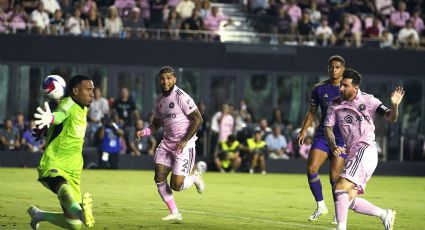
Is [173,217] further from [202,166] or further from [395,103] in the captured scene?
[202,166]

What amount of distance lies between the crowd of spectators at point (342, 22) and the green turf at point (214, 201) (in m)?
6.40

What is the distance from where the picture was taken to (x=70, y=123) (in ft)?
38.3

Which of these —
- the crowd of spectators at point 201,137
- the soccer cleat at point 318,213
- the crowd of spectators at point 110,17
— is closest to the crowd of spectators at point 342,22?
the crowd of spectators at point 110,17

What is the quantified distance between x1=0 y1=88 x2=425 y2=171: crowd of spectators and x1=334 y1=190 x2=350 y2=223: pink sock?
16259 mm

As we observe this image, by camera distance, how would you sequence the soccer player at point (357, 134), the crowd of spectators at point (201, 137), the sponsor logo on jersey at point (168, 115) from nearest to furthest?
the soccer player at point (357, 134) → the sponsor logo on jersey at point (168, 115) → the crowd of spectators at point (201, 137)

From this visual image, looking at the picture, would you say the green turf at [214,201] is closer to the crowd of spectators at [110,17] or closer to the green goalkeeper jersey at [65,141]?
the green goalkeeper jersey at [65,141]

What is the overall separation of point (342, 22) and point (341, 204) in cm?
2142

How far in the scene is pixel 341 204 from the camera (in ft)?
41.8

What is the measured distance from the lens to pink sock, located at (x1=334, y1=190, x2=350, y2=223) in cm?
1276

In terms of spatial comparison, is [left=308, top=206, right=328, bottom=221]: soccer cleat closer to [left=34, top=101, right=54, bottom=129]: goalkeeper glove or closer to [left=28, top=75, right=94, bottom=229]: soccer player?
[left=28, top=75, right=94, bottom=229]: soccer player

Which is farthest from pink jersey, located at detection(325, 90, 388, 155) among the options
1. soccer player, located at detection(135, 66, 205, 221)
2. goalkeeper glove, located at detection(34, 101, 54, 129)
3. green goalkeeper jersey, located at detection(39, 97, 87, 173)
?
goalkeeper glove, located at detection(34, 101, 54, 129)

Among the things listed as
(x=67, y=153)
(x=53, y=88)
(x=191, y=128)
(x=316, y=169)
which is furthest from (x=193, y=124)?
(x=67, y=153)

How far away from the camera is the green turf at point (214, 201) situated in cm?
1449

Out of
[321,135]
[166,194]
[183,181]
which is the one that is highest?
[321,135]
